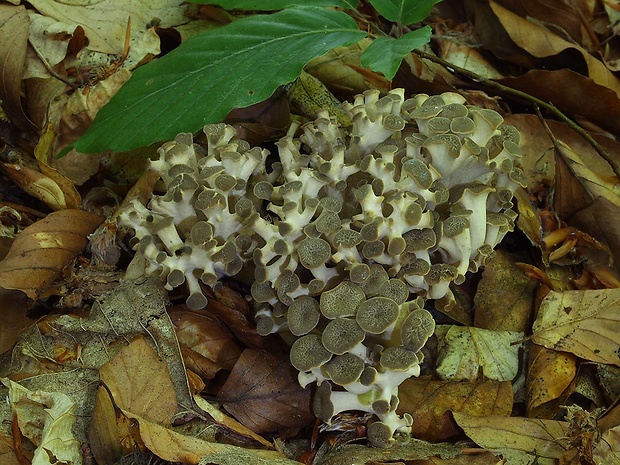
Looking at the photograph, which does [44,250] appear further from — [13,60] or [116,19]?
[116,19]

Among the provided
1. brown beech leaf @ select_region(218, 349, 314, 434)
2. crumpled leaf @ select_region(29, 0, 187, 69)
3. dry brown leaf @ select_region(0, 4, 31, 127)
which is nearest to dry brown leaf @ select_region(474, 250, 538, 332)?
brown beech leaf @ select_region(218, 349, 314, 434)

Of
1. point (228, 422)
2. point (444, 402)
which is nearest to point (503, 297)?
point (444, 402)

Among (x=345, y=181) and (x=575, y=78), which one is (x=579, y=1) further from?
(x=345, y=181)

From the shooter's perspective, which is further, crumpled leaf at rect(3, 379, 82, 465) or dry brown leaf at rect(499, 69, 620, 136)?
dry brown leaf at rect(499, 69, 620, 136)

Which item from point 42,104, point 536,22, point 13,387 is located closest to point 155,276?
point 13,387

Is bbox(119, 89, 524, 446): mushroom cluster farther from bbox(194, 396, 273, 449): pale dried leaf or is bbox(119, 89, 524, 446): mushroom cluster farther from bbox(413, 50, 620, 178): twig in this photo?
bbox(413, 50, 620, 178): twig

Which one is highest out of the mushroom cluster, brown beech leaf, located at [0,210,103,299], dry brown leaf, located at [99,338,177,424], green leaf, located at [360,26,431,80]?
green leaf, located at [360,26,431,80]
